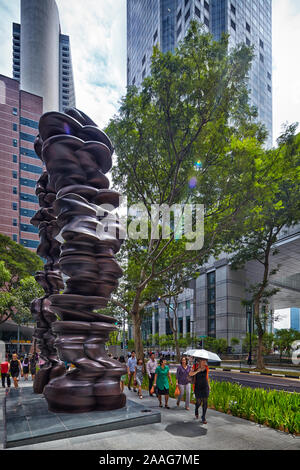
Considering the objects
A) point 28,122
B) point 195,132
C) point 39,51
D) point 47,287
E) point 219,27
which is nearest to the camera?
point 47,287

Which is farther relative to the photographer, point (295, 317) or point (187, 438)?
point (295, 317)

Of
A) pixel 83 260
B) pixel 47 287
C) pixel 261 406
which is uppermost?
pixel 83 260

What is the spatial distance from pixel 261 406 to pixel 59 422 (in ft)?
16.0

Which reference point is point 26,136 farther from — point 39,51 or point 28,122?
point 39,51

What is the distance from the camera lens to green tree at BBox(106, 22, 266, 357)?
13.0m

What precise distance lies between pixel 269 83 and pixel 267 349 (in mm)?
61498

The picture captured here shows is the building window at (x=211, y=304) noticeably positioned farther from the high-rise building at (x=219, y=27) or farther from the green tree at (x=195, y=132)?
the high-rise building at (x=219, y=27)

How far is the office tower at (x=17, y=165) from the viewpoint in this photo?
6297 cm

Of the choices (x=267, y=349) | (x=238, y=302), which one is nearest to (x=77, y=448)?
(x=267, y=349)

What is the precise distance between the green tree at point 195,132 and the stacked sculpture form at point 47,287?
4656 millimetres

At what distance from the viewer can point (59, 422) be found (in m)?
7.27

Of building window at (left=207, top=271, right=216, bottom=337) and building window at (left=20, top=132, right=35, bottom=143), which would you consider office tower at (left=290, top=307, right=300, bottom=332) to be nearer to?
building window at (left=207, top=271, right=216, bottom=337)

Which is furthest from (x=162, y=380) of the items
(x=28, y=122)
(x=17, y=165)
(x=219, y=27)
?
(x=219, y=27)

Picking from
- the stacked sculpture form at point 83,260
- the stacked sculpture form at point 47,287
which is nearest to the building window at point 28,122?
the stacked sculpture form at point 47,287
